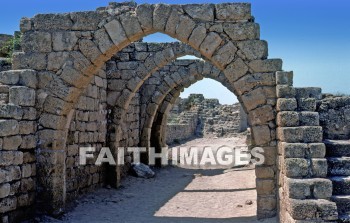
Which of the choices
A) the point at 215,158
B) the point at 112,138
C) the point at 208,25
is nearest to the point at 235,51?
the point at 208,25

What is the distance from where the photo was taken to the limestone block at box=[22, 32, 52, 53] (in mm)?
6449

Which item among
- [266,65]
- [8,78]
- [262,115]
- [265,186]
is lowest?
[265,186]

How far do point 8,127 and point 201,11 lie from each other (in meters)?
3.39

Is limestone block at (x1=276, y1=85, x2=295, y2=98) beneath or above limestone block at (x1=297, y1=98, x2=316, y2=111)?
above

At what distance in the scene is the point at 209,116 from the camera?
2584 cm

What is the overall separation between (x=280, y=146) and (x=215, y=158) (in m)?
10.9

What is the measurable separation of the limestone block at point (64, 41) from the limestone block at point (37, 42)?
0.09m

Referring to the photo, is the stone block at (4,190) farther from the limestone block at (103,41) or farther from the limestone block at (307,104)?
the limestone block at (307,104)

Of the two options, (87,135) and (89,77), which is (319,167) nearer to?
(89,77)

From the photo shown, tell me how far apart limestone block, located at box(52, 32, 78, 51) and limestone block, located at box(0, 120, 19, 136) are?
146 cm

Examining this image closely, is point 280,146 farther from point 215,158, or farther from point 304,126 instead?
point 215,158

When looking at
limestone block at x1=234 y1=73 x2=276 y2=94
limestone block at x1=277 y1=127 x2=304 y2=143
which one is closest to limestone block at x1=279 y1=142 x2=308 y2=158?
limestone block at x1=277 y1=127 x2=304 y2=143

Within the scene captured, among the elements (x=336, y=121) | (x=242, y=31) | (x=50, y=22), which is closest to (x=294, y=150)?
(x=336, y=121)

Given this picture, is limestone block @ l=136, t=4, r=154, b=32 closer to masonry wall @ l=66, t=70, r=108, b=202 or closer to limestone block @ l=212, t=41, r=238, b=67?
limestone block @ l=212, t=41, r=238, b=67
